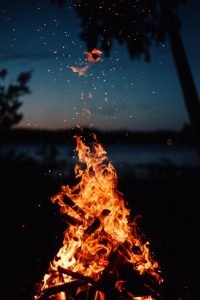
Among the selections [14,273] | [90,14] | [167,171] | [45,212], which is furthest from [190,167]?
[14,273]

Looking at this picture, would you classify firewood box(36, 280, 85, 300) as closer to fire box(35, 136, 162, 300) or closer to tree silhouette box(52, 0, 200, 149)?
fire box(35, 136, 162, 300)

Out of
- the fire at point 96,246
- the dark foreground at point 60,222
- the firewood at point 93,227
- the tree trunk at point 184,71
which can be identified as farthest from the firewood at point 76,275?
the tree trunk at point 184,71

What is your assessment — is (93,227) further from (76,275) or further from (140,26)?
(140,26)

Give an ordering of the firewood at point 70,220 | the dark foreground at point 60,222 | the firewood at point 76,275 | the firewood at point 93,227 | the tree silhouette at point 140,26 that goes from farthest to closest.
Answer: the tree silhouette at point 140,26 < the dark foreground at point 60,222 < the firewood at point 70,220 < the firewood at point 93,227 < the firewood at point 76,275

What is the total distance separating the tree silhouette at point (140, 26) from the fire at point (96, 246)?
4635 mm

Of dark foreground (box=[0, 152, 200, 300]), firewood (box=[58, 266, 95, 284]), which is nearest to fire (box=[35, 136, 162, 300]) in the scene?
firewood (box=[58, 266, 95, 284])

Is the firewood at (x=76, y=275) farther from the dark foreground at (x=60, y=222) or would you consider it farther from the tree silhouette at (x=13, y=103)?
the tree silhouette at (x=13, y=103)

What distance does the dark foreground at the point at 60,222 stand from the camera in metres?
6.25

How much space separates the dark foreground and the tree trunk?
2568mm

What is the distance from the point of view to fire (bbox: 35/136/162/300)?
13.4 ft

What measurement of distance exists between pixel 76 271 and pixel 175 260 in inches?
125

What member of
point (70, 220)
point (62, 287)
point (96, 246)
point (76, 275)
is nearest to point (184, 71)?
point (70, 220)

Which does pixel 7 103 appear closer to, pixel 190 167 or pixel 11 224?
pixel 11 224

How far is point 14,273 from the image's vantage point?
21.8 ft
